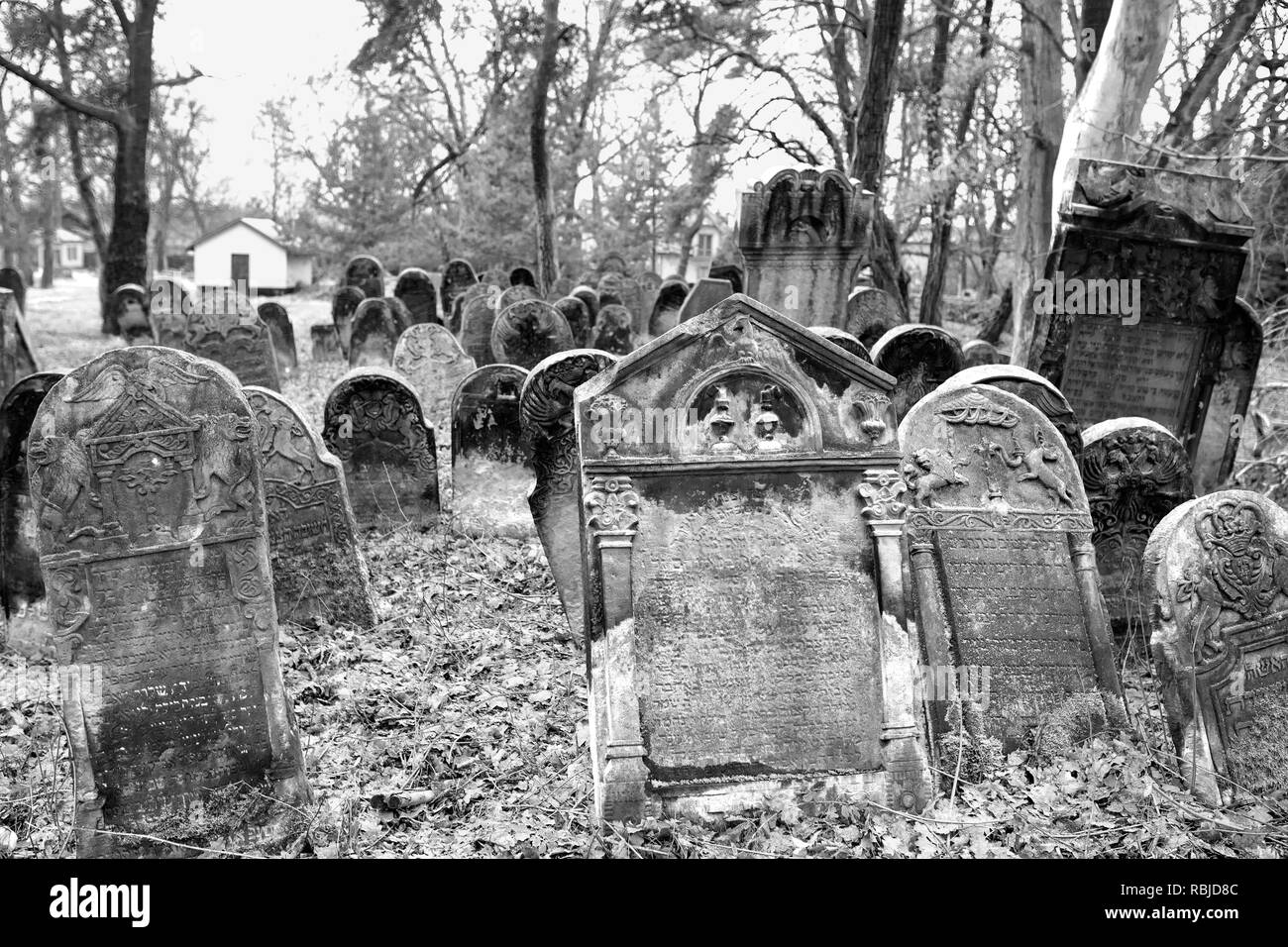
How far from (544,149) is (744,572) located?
16.5m

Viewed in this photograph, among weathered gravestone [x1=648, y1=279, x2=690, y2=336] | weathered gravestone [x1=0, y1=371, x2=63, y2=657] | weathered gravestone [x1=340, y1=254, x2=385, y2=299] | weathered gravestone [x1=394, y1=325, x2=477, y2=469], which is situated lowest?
weathered gravestone [x1=0, y1=371, x2=63, y2=657]

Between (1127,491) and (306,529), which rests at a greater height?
(1127,491)

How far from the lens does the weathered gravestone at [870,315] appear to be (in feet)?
40.5

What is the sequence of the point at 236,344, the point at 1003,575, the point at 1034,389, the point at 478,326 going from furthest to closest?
the point at 478,326, the point at 236,344, the point at 1034,389, the point at 1003,575

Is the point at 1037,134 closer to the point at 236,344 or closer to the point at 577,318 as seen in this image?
the point at 577,318

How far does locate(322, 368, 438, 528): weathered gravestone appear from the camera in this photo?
836 cm

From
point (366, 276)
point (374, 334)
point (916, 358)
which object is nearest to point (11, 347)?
point (374, 334)

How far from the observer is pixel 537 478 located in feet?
22.4

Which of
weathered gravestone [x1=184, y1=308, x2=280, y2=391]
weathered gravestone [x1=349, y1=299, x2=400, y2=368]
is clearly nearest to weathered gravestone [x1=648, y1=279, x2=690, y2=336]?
weathered gravestone [x1=349, y1=299, x2=400, y2=368]

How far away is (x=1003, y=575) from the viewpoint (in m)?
5.27

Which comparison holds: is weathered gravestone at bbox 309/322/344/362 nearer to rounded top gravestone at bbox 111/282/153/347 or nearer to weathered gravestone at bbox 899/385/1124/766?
rounded top gravestone at bbox 111/282/153/347

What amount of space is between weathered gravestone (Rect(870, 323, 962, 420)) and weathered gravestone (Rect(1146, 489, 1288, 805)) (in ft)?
12.5

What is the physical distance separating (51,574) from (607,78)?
2396 centimetres

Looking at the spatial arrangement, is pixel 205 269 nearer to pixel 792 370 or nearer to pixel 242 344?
pixel 242 344
